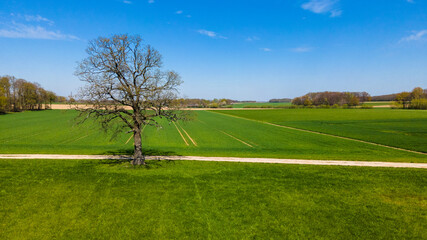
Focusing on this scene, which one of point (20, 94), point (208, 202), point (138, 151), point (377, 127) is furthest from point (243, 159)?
point (20, 94)

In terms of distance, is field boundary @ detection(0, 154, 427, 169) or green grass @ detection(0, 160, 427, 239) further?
field boundary @ detection(0, 154, 427, 169)

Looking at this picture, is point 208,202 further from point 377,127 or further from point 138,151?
point 377,127

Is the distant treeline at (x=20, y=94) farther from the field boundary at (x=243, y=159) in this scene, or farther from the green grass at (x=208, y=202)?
Result: the green grass at (x=208, y=202)

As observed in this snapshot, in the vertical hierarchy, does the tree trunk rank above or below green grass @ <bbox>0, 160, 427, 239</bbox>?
above

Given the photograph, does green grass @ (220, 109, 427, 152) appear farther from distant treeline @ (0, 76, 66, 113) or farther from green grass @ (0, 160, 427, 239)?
distant treeline @ (0, 76, 66, 113)

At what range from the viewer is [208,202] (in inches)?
502

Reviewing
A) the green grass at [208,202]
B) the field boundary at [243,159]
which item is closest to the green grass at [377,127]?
the field boundary at [243,159]

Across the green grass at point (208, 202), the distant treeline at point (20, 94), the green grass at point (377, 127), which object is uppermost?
the distant treeline at point (20, 94)

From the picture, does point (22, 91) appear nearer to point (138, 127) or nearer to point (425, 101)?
point (138, 127)

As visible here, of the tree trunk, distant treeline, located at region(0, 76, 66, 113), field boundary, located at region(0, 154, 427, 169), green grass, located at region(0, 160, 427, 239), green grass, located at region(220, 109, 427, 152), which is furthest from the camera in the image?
distant treeline, located at region(0, 76, 66, 113)

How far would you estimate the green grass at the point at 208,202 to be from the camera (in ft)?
33.6

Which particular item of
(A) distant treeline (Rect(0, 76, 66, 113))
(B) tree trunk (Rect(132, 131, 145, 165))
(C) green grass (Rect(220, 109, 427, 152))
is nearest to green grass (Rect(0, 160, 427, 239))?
(B) tree trunk (Rect(132, 131, 145, 165))

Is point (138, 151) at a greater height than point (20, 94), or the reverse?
point (20, 94)

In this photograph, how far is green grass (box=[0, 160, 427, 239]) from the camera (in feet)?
33.6
